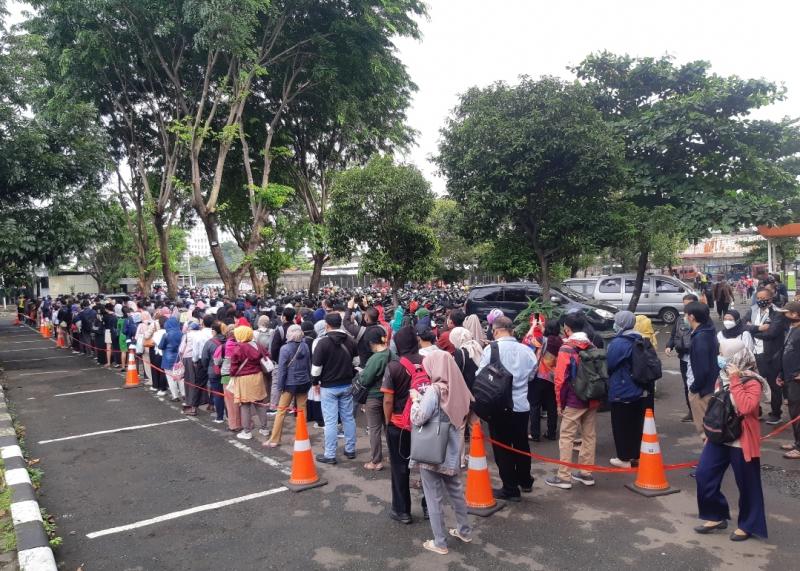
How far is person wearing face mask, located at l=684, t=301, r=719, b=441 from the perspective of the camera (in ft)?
17.7

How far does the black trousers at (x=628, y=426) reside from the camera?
212 inches

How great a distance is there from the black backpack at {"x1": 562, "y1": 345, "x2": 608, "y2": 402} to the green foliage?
1082 centimetres

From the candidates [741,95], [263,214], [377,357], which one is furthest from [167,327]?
[741,95]

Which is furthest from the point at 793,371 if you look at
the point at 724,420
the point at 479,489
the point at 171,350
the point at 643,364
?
the point at 171,350

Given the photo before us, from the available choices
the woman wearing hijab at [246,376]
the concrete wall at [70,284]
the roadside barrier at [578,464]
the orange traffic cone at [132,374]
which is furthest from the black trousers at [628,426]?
the concrete wall at [70,284]

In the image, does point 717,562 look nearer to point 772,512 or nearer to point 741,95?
point 772,512

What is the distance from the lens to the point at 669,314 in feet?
55.4

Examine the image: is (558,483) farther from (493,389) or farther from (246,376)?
(246,376)

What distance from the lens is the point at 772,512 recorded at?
452 centimetres

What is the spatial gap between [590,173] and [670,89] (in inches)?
199

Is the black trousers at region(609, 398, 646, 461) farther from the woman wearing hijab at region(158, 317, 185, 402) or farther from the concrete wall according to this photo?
the concrete wall

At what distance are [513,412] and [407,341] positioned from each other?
1154mm

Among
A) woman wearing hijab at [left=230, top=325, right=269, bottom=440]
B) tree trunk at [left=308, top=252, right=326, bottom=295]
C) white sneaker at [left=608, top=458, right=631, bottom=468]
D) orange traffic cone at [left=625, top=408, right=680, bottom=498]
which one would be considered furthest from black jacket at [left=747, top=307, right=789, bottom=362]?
tree trunk at [left=308, top=252, right=326, bottom=295]

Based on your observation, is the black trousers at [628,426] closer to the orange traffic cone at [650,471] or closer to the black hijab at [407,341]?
the orange traffic cone at [650,471]
